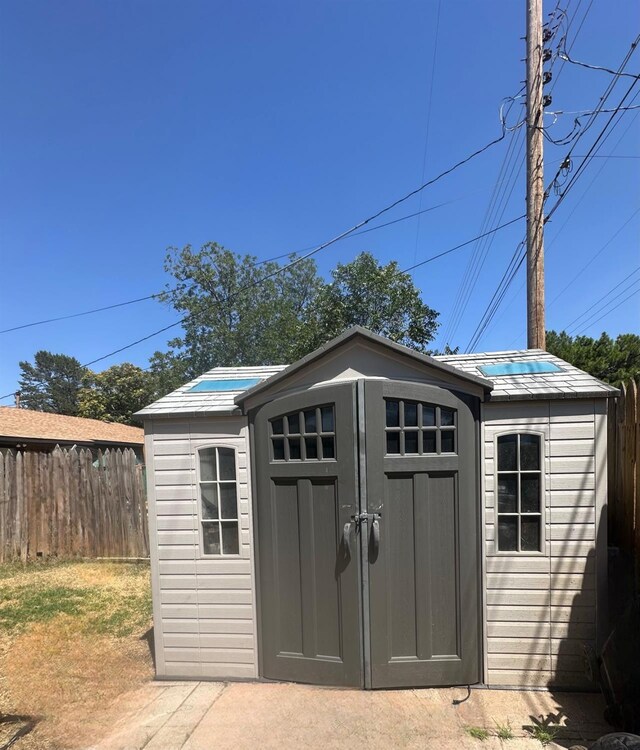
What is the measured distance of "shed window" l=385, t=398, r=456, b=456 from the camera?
10.1ft

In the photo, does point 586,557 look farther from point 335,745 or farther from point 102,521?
point 102,521

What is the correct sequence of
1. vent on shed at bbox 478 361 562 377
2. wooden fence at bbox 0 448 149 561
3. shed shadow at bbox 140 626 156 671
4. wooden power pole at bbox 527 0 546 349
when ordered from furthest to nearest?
wooden fence at bbox 0 448 149 561, wooden power pole at bbox 527 0 546 349, shed shadow at bbox 140 626 156 671, vent on shed at bbox 478 361 562 377

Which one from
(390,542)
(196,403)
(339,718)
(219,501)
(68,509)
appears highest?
(196,403)

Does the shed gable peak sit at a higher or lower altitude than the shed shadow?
higher

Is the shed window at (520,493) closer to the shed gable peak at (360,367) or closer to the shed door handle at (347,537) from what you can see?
the shed gable peak at (360,367)

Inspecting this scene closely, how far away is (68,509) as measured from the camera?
712 centimetres

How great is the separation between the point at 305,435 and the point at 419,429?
2.87ft

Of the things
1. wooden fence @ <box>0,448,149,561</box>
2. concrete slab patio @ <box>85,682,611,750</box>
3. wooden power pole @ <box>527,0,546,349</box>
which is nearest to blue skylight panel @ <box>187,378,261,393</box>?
concrete slab patio @ <box>85,682,611,750</box>

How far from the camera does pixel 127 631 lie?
4371 millimetres

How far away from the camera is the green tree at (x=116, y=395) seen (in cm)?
3244

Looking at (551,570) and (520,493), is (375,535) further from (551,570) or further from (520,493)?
(551,570)

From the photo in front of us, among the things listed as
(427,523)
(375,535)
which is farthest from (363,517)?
(427,523)

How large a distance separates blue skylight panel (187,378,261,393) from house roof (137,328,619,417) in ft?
0.15

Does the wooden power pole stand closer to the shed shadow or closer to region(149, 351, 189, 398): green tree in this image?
the shed shadow
